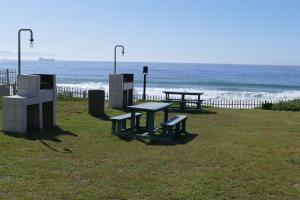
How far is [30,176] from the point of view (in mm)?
6836

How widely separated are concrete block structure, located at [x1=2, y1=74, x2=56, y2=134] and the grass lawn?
0.52m

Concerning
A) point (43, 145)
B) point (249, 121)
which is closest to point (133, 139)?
point (43, 145)

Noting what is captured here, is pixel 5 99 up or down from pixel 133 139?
up

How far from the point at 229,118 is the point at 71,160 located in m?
8.76

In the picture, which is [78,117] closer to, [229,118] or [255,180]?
[229,118]

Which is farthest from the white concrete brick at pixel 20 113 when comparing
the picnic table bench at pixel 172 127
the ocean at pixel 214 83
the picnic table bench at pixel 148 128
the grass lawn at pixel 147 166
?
the ocean at pixel 214 83

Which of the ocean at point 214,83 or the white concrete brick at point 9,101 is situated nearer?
the white concrete brick at point 9,101

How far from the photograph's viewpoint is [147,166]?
305 inches

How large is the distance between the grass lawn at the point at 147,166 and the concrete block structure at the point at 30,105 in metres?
0.52

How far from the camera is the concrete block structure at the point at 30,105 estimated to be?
1107cm

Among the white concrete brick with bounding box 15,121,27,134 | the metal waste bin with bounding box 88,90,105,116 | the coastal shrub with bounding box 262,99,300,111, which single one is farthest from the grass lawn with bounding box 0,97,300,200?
the coastal shrub with bounding box 262,99,300,111

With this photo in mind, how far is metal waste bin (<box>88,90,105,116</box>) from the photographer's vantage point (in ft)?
51.8

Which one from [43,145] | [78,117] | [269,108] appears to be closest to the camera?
[43,145]

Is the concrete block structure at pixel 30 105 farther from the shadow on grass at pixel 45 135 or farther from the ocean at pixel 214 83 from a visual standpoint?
the ocean at pixel 214 83
